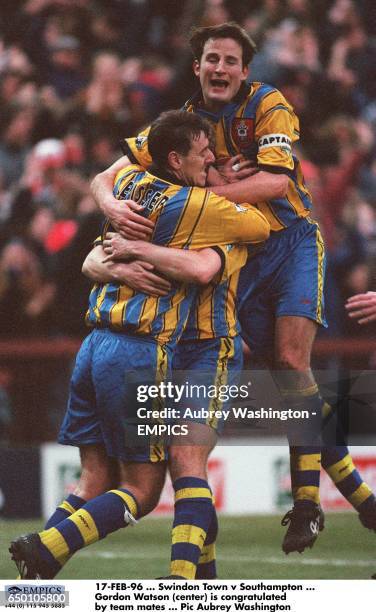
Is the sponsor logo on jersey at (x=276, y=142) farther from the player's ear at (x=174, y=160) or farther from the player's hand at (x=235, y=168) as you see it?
the player's ear at (x=174, y=160)

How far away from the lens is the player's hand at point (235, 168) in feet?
13.5

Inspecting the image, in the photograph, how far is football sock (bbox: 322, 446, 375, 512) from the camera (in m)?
4.46

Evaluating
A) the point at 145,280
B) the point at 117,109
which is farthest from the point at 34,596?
the point at 117,109

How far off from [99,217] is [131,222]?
6.19 feet

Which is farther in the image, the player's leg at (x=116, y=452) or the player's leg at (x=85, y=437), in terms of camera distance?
the player's leg at (x=85, y=437)

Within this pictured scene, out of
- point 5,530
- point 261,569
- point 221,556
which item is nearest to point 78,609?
point 261,569

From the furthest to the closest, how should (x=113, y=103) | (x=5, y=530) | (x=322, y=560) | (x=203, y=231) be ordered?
(x=113, y=103)
(x=5, y=530)
(x=322, y=560)
(x=203, y=231)

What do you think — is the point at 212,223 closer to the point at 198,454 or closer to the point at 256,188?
the point at 256,188

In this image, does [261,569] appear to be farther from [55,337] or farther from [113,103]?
[113,103]

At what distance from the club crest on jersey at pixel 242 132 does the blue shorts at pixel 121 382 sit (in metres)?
0.80

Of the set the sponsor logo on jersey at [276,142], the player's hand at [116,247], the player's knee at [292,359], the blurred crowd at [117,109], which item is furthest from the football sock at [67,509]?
the blurred crowd at [117,109]

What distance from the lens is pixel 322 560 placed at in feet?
16.3

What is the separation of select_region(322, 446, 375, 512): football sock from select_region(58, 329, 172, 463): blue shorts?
846 millimetres

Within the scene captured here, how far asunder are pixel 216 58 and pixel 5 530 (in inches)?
94.6
